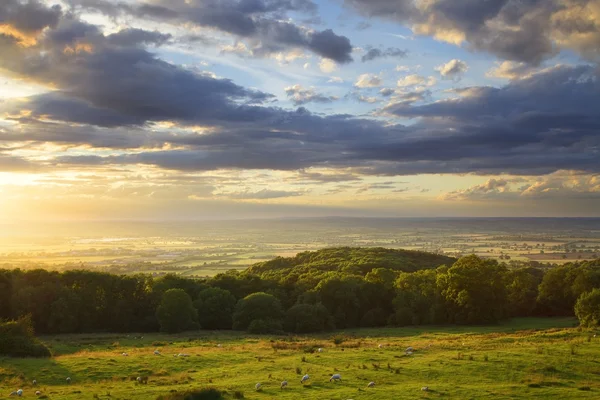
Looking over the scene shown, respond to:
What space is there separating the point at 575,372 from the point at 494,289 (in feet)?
139

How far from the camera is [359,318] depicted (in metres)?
78.2

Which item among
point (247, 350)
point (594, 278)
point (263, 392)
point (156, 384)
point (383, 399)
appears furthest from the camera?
point (594, 278)

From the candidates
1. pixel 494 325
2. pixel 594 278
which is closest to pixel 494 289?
pixel 494 325

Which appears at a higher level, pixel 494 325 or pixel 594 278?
pixel 594 278

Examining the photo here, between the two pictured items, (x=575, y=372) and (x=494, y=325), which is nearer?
(x=575, y=372)

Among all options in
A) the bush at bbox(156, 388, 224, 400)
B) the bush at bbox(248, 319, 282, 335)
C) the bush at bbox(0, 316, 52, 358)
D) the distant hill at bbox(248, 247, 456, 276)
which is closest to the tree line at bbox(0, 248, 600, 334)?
the bush at bbox(248, 319, 282, 335)

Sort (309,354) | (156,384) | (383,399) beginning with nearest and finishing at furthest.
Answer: (383,399), (156,384), (309,354)

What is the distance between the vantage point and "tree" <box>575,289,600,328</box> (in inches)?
1991

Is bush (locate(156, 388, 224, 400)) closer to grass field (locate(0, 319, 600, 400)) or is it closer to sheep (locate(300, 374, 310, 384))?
grass field (locate(0, 319, 600, 400))

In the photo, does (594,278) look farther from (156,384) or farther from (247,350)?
(156,384)

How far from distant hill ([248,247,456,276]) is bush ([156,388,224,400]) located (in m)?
105

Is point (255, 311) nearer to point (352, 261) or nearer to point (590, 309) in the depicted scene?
point (590, 309)

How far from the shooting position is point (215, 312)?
73.2 meters

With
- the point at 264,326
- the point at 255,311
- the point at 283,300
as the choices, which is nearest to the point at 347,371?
the point at 264,326
